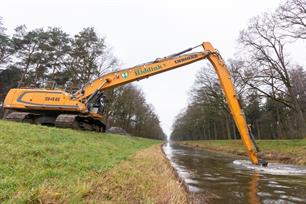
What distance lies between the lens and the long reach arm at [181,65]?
33.4 ft

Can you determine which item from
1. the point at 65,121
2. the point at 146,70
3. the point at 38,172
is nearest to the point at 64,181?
the point at 38,172

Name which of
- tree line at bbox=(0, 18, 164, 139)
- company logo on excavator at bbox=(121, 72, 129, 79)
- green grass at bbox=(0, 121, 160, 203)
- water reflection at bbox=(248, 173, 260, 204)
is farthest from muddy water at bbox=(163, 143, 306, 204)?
tree line at bbox=(0, 18, 164, 139)

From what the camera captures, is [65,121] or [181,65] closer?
[181,65]

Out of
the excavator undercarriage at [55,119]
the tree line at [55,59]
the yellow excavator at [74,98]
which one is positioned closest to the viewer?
the yellow excavator at [74,98]

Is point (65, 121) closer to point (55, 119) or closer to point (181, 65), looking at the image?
point (55, 119)

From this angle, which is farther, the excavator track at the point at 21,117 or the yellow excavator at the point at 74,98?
the excavator track at the point at 21,117

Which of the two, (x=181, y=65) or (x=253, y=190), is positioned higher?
(x=181, y=65)

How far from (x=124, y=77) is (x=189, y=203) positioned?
34.4 feet

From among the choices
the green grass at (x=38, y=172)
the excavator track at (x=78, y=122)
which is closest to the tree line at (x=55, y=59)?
the excavator track at (x=78, y=122)

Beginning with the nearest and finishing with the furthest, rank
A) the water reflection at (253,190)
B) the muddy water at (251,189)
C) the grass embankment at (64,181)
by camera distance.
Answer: the grass embankment at (64,181) → the water reflection at (253,190) → the muddy water at (251,189)

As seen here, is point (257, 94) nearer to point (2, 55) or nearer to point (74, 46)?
point (74, 46)

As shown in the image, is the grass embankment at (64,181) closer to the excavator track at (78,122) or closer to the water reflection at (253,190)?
the water reflection at (253,190)

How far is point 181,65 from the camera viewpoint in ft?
43.3

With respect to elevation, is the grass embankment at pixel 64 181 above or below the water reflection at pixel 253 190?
above
